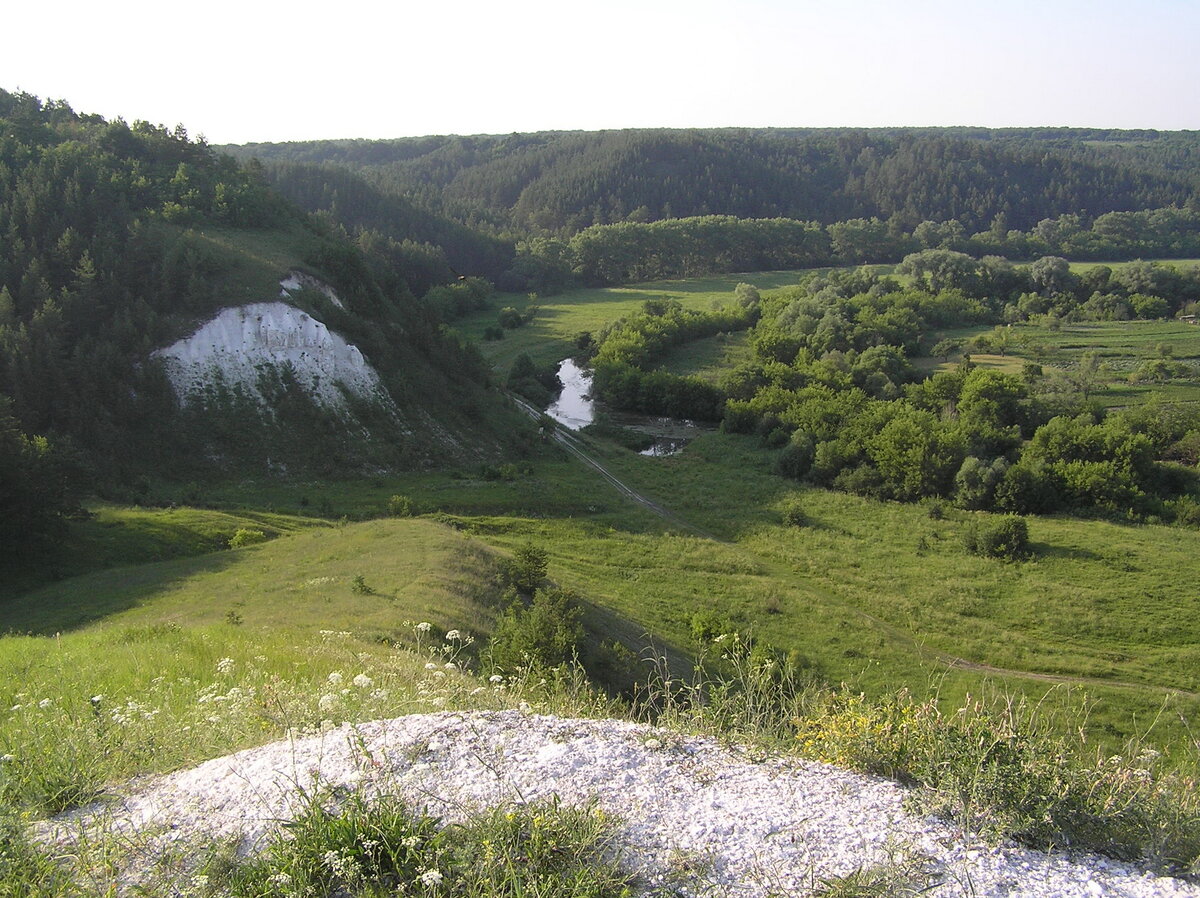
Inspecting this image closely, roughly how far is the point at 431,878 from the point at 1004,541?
39145 mm

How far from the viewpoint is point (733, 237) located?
139625mm

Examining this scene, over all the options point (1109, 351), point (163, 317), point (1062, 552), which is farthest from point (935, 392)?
point (163, 317)

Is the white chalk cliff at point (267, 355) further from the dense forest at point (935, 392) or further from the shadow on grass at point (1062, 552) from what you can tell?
the shadow on grass at point (1062, 552)

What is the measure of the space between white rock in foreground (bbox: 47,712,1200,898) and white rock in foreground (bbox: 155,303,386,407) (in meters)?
40.6

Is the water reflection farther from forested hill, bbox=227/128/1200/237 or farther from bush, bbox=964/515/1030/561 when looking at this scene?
forested hill, bbox=227/128/1200/237

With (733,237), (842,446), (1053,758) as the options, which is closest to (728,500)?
(842,446)

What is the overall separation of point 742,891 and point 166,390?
43.5 meters

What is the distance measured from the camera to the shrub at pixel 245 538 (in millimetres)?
29344

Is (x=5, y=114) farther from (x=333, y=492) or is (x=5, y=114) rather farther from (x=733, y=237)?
(x=733, y=237)

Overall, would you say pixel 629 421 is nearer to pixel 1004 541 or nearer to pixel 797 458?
pixel 797 458

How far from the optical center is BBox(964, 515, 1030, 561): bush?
37.8 meters

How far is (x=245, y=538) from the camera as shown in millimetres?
29719

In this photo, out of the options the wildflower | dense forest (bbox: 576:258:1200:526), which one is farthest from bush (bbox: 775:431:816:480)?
the wildflower

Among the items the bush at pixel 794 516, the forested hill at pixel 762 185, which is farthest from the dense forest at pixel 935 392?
the forested hill at pixel 762 185
